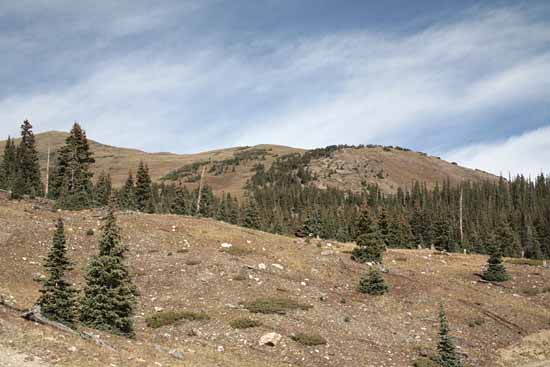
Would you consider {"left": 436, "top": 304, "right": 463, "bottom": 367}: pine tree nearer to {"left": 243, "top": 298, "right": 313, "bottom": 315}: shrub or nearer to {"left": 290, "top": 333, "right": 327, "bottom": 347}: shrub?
{"left": 290, "top": 333, "right": 327, "bottom": 347}: shrub

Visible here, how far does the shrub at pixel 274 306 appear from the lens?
88.6ft

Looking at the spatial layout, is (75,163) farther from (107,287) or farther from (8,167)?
(107,287)

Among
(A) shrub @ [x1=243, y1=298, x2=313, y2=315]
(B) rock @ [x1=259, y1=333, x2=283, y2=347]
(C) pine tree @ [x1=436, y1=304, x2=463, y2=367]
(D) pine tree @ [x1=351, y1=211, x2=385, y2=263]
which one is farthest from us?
(D) pine tree @ [x1=351, y1=211, x2=385, y2=263]

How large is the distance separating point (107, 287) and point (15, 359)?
5.43m

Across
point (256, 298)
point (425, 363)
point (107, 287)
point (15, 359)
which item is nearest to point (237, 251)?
point (256, 298)

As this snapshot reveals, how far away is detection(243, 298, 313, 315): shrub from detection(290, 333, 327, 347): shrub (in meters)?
3.43

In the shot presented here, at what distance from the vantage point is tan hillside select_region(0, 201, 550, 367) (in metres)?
18.7

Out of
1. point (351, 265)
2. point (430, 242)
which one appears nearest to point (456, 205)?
point (430, 242)

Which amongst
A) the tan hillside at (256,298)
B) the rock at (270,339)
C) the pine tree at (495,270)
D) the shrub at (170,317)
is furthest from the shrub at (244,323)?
the pine tree at (495,270)

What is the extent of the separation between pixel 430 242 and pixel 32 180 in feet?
256

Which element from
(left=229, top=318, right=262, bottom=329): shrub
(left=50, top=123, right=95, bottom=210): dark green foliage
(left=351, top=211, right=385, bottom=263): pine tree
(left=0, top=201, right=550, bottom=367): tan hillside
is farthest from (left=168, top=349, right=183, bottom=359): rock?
→ (left=50, top=123, right=95, bottom=210): dark green foliage

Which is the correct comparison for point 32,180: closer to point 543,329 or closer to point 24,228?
point 24,228

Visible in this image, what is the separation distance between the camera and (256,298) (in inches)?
1154

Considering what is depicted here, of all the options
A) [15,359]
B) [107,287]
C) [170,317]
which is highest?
[107,287]
